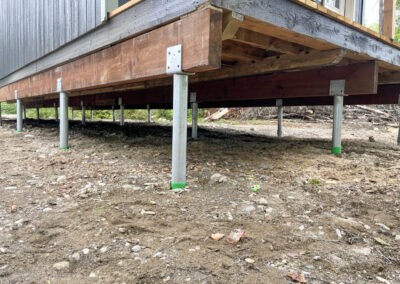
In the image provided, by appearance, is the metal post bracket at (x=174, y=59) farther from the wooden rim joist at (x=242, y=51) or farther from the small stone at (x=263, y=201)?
the small stone at (x=263, y=201)

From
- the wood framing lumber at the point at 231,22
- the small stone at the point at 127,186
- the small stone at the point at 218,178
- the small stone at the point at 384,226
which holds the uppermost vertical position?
the wood framing lumber at the point at 231,22

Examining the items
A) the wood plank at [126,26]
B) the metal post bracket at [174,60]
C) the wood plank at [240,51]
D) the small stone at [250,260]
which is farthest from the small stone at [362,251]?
the wood plank at [240,51]

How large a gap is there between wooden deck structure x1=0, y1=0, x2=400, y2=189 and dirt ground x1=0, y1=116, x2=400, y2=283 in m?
1.05

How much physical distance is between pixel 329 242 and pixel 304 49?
2.65 metres

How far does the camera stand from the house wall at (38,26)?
3781 millimetres

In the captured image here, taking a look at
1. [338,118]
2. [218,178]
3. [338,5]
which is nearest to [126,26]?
[218,178]

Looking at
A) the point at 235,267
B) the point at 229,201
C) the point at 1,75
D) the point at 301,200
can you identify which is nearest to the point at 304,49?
the point at 301,200

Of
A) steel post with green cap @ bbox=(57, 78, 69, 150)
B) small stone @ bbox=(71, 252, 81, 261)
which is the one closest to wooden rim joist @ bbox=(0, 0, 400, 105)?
steel post with green cap @ bbox=(57, 78, 69, 150)

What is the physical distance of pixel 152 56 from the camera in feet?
8.48

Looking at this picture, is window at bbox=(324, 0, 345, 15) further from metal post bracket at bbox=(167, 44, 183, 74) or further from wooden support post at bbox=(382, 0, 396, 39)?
metal post bracket at bbox=(167, 44, 183, 74)

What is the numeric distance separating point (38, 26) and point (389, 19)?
6189mm

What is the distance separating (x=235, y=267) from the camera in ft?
4.53

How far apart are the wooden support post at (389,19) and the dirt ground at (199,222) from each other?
2168 mm

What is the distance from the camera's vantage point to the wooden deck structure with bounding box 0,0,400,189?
84.5 inches
